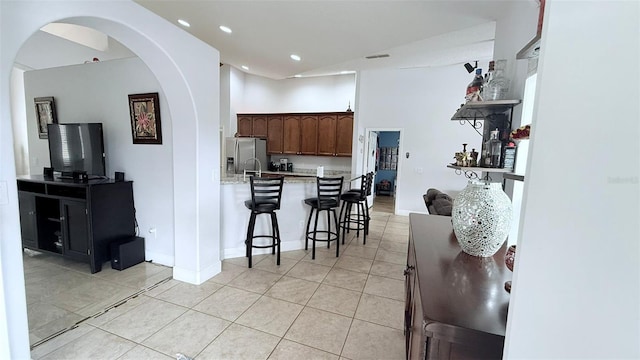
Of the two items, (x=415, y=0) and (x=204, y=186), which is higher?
(x=415, y=0)

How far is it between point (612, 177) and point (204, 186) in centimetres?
300

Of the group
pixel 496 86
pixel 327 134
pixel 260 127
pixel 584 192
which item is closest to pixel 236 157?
pixel 260 127

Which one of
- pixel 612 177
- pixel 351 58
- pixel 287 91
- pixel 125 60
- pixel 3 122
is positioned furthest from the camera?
pixel 287 91

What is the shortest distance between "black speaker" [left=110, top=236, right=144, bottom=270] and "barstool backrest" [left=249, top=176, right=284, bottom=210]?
4.92 ft

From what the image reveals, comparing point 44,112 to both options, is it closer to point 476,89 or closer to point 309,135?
point 309,135

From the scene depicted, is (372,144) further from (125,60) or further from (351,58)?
(125,60)

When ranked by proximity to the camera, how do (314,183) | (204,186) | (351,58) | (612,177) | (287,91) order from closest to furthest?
(612,177) → (204,186) → (314,183) → (351,58) → (287,91)

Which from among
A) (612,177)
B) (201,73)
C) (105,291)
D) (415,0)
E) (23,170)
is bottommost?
(105,291)

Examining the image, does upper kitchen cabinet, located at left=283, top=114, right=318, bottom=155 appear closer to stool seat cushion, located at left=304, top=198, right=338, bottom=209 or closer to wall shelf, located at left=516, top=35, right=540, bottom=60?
stool seat cushion, located at left=304, top=198, right=338, bottom=209

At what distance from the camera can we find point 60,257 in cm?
345

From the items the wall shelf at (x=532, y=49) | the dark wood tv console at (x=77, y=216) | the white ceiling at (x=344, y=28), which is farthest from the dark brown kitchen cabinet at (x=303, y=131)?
the wall shelf at (x=532, y=49)

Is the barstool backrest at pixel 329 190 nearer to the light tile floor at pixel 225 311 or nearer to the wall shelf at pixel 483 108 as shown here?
the light tile floor at pixel 225 311

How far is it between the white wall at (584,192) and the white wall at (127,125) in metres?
3.37

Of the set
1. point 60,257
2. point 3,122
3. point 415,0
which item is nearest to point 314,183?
point 415,0
